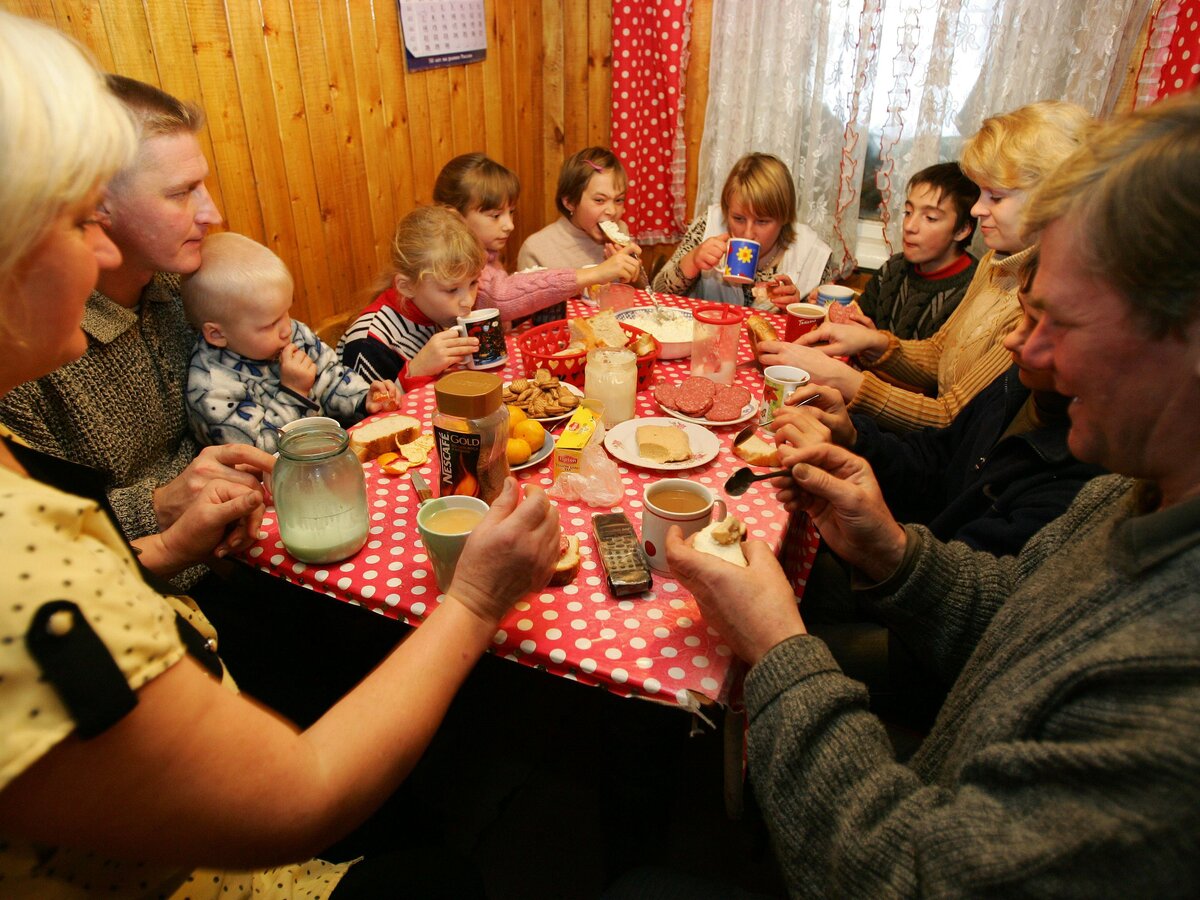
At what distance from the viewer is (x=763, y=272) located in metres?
2.96

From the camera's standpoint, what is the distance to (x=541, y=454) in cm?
150

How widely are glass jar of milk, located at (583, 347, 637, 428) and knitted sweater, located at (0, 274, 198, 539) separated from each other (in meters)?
0.91

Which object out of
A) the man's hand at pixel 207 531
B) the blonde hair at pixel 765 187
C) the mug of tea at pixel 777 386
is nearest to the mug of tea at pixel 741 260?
the blonde hair at pixel 765 187

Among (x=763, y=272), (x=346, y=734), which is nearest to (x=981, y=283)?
(x=763, y=272)

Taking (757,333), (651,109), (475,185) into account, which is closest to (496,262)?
(475,185)

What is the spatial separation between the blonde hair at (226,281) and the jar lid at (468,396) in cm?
79

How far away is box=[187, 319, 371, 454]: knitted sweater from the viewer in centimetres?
167

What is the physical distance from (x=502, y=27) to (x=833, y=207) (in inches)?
71.3

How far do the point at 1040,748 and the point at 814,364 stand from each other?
1361 mm

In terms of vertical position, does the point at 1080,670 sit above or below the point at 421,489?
above

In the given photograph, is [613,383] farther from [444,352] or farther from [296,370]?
[296,370]

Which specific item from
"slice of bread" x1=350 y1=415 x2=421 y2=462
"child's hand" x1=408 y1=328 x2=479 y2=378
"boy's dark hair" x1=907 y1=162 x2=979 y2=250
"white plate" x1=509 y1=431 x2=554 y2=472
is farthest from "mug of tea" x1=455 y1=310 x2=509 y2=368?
"boy's dark hair" x1=907 y1=162 x2=979 y2=250

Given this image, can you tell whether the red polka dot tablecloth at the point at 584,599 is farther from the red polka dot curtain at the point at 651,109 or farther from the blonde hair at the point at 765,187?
the red polka dot curtain at the point at 651,109

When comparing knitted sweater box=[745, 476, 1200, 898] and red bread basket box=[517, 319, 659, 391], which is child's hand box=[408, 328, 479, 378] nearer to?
red bread basket box=[517, 319, 659, 391]
